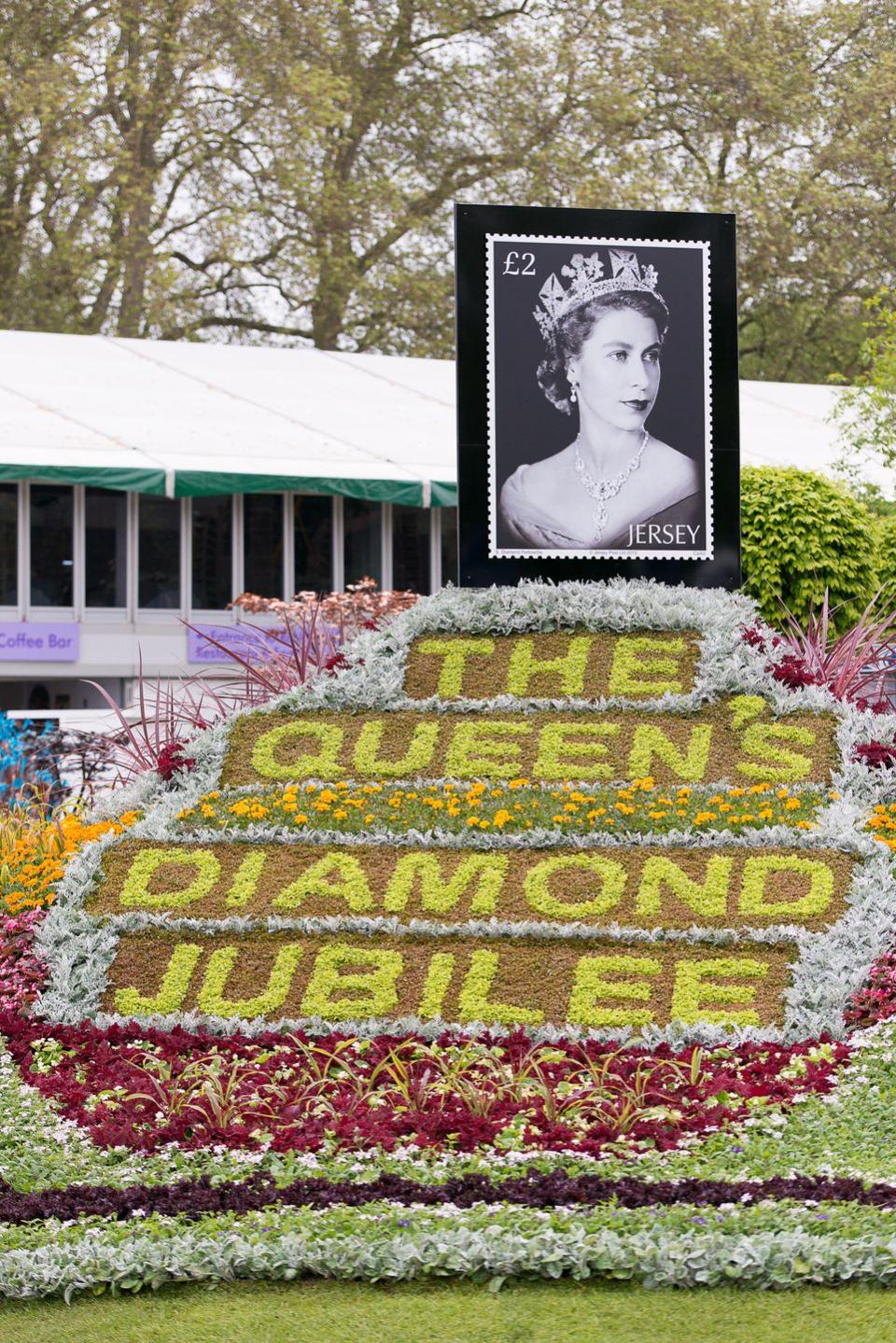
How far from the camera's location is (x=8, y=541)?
19.6 metres

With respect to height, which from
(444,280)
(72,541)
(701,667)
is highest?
(444,280)

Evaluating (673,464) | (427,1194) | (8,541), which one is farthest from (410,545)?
(427,1194)

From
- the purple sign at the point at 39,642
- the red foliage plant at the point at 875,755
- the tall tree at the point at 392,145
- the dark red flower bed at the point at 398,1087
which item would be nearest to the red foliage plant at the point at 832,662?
the red foliage plant at the point at 875,755

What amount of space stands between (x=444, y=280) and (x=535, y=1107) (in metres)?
24.5

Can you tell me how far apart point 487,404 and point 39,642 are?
11.2 m

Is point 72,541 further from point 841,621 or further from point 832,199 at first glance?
point 832,199

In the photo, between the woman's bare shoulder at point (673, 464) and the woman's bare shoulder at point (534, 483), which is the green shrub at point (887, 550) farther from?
the woman's bare shoulder at point (534, 483)

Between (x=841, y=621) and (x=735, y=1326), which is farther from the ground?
(x=841, y=621)

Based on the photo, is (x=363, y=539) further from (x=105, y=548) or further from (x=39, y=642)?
(x=39, y=642)

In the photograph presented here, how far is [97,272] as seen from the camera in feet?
92.6

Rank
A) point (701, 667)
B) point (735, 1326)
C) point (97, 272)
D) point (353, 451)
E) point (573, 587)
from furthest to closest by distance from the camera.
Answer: point (97, 272) → point (353, 451) → point (573, 587) → point (701, 667) → point (735, 1326)

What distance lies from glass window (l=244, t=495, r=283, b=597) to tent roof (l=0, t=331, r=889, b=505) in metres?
1.15

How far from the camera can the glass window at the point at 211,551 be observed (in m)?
20.6

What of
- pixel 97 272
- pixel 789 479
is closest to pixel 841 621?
pixel 789 479
